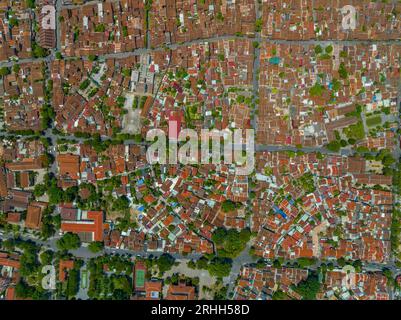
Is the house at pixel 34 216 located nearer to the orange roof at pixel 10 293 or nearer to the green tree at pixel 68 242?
the green tree at pixel 68 242

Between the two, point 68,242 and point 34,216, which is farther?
point 34,216

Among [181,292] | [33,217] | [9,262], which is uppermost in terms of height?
[33,217]

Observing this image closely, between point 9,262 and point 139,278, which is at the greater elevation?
point 9,262

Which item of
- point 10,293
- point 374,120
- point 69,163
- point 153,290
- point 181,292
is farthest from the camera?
point 374,120

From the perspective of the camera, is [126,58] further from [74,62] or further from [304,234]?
[304,234]

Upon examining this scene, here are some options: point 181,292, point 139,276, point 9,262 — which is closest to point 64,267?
point 9,262

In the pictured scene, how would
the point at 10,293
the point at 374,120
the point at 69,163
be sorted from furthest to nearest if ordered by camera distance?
the point at 374,120
the point at 69,163
the point at 10,293

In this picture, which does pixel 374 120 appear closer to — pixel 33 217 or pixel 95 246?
pixel 95 246

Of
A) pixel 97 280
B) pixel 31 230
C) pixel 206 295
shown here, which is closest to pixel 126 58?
pixel 31 230

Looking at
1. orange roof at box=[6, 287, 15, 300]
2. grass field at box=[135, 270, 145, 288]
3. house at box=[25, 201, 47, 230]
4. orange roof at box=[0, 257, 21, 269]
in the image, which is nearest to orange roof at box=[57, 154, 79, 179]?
house at box=[25, 201, 47, 230]

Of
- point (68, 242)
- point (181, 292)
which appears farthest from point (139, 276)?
point (68, 242)

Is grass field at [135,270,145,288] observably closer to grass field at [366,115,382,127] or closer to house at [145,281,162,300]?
house at [145,281,162,300]
